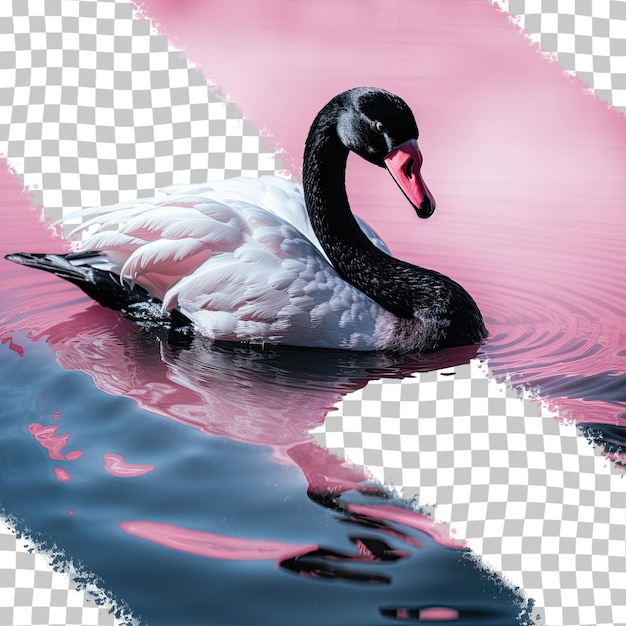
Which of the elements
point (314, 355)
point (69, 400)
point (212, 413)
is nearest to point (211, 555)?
point (212, 413)

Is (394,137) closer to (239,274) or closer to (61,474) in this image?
(239,274)

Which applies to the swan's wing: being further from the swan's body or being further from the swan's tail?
the swan's tail

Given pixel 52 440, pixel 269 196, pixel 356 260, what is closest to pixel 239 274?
pixel 356 260

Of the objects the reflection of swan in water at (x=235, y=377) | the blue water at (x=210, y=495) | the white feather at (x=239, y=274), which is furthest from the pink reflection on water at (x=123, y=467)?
the white feather at (x=239, y=274)

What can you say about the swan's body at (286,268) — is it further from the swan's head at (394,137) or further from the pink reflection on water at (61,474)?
the pink reflection on water at (61,474)

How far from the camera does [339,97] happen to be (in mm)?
4055

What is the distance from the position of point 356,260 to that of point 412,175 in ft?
1.43

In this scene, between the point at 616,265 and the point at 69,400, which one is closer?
the point at 69,400

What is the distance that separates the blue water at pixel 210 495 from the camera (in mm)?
2475

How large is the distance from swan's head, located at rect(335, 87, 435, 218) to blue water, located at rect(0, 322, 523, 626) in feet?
2.00

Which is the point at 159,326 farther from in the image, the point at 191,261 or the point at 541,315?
the point at 541,315

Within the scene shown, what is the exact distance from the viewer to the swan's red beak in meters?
3.89

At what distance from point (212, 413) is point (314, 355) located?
22.8 inches

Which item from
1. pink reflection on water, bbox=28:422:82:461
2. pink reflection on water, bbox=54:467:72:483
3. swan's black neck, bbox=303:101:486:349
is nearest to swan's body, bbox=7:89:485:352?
swan's black neck, bbox=303:101:486:349
